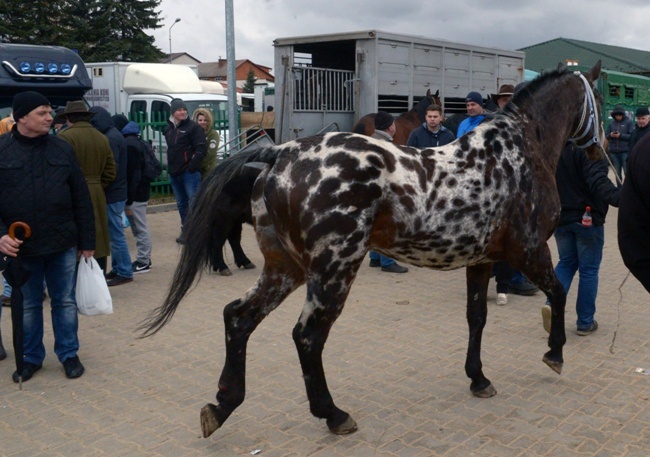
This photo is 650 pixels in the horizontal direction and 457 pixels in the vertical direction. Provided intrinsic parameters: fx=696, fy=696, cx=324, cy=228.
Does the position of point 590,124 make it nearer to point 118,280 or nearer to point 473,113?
point 473,113

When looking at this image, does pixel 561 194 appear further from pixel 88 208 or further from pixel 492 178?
pixel 88 208

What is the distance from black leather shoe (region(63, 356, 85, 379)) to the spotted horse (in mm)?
1254

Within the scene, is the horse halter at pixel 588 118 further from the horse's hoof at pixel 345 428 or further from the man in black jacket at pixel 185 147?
the man in black jacket at pixel 185 147

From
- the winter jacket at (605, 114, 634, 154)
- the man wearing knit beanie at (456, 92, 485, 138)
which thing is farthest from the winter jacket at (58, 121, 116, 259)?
the winter jacket at (605, 114, 634, 154)

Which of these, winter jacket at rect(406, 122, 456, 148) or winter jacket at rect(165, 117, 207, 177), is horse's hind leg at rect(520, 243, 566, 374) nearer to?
winter jacket at rect(406, 122, 456, 148)

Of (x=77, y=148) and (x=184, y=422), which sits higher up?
(x=77, y=148)

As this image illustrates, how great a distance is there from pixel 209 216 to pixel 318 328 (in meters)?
0.98

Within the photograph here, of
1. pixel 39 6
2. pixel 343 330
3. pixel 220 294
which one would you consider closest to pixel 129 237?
pixel 220 294

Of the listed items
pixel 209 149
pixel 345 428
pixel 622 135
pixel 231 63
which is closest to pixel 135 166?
pixel 209 149

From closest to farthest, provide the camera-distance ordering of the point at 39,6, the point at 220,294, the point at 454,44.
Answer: the point at 220,294, the point at 454,44, the point at 39,6

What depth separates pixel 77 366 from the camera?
524 centimetres

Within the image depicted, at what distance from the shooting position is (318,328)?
3.99 m

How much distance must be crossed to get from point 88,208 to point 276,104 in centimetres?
882

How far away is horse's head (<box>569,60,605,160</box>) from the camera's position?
16.7 ft
